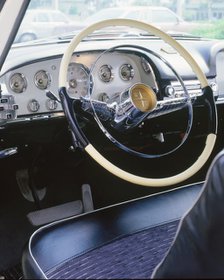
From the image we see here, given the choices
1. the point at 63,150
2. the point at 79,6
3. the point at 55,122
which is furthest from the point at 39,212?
the point at 79,6

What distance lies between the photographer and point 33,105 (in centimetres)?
178

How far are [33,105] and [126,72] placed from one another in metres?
0.44

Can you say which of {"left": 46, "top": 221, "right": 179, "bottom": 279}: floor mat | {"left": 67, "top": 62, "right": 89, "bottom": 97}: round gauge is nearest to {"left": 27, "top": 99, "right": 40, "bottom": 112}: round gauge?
{"left": 67, "top": 62, "right": 89, "bottom": 97}: round gauge

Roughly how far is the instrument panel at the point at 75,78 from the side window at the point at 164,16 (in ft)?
1.46

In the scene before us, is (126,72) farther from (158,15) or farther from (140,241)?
(140,241)

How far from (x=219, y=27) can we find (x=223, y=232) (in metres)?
2.06

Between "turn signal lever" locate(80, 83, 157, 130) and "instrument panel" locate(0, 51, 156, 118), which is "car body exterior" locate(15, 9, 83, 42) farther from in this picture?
"turn signal lever" locate(80, 83, 157, 130)

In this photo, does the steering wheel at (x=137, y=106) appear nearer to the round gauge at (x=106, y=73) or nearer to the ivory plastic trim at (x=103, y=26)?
the ivory plastic trim at (x=103, y=26)

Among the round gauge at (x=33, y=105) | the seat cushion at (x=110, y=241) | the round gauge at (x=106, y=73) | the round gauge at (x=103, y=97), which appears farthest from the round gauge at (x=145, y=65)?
Result: the seat cushion at (x=110, y=241)

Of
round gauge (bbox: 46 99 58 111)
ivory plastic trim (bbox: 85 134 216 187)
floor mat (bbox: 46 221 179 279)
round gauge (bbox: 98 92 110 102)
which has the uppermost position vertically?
round gauge (bbox: 98 92 110 102)

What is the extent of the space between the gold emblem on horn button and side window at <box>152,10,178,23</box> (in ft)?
2.82

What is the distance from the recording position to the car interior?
109 centimetres

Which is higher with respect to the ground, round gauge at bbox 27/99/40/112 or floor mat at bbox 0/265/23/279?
round gauge at bbox 27/99/40/112

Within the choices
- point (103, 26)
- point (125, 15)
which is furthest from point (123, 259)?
point (125, 15)
